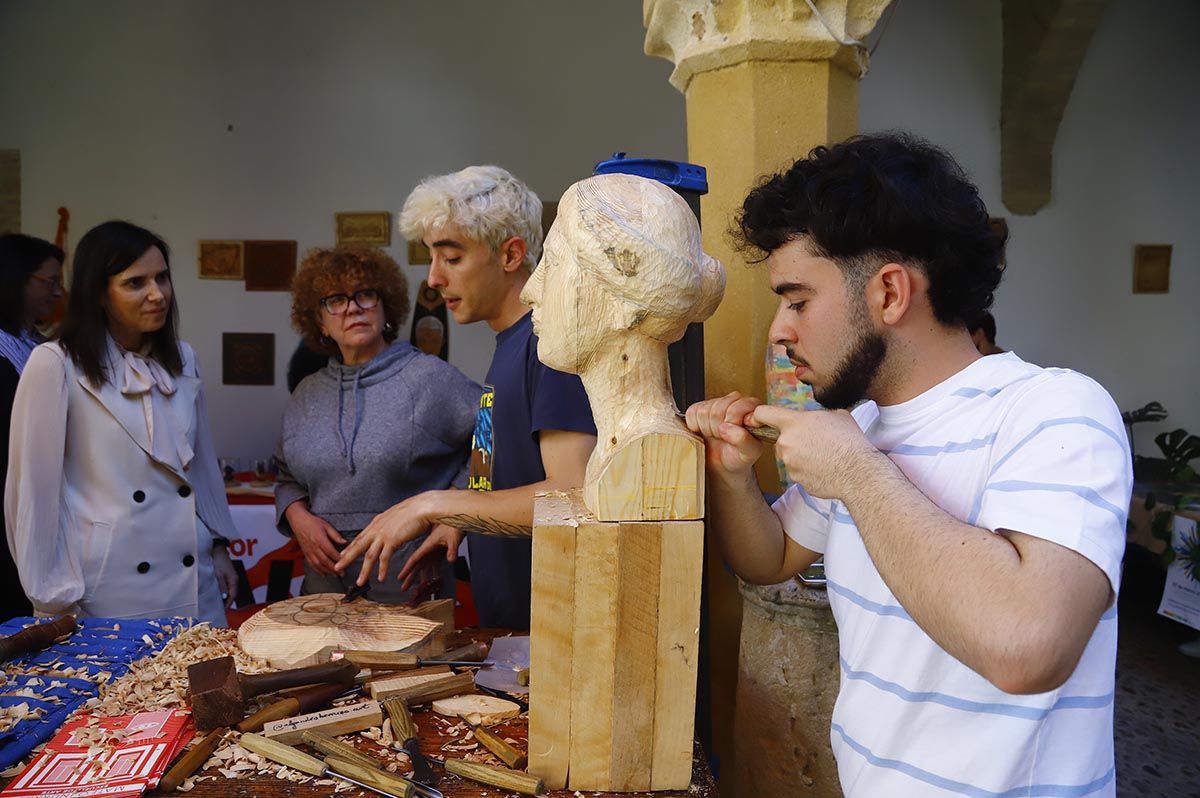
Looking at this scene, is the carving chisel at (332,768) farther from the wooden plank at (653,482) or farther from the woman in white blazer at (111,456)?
the woman in white blazer at (111,456)

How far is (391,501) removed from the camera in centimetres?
289

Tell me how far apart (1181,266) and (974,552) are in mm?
7189

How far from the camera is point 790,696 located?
90.8 inches

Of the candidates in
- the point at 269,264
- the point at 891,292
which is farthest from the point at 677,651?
the point at 269,264

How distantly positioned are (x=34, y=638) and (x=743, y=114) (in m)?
2.49

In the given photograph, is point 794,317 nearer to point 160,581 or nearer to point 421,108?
point 160,581

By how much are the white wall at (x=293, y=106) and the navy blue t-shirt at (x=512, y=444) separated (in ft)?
14.5

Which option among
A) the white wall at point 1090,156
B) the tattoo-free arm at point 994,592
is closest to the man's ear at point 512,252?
the tattoo-free arm at point 994,592

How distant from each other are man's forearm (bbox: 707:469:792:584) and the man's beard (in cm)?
23

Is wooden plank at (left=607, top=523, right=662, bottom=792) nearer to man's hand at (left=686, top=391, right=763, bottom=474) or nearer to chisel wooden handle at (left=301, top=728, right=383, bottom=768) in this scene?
man's hand at (left=686, top=391, right=763, bottom=474)

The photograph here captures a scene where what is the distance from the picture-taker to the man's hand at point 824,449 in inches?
48.6

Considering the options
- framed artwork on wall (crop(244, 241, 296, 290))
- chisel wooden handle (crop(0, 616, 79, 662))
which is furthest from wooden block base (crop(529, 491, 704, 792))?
framed artwork on wall (crop(244, 241, 296, 290))

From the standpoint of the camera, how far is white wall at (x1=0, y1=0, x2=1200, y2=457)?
637 cm

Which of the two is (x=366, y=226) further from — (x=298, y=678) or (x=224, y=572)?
(x=298, y=678)
